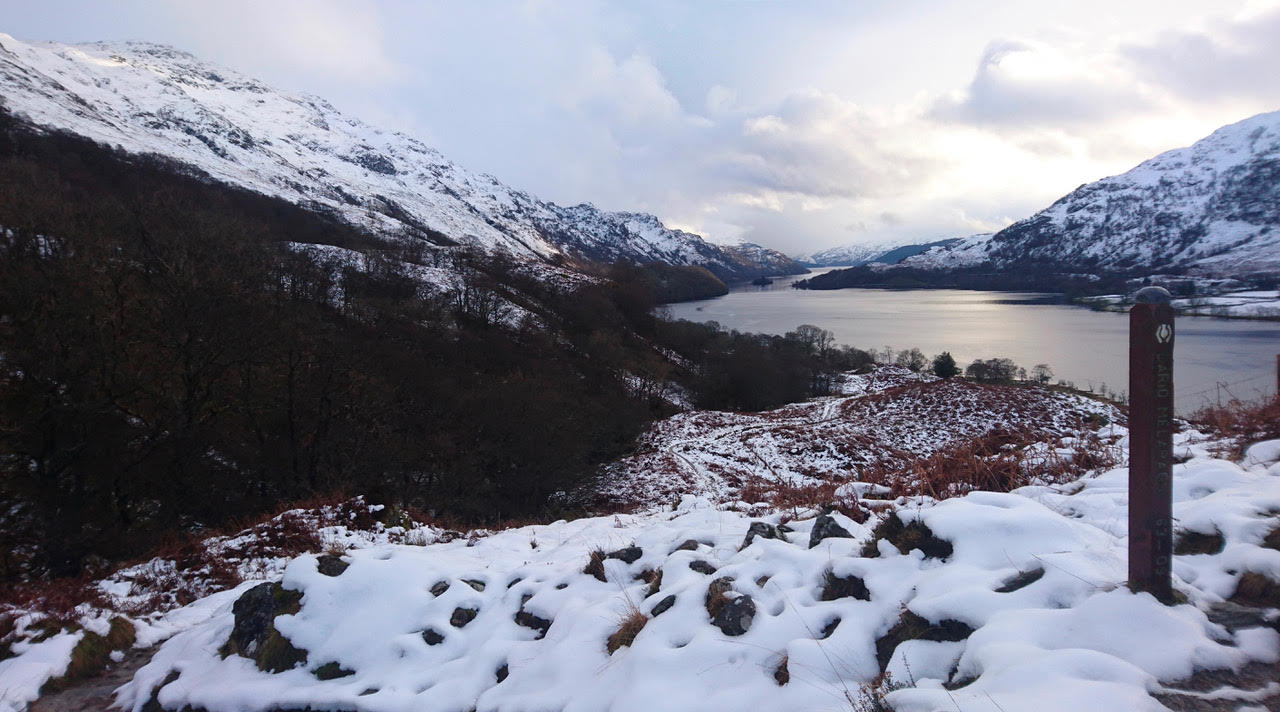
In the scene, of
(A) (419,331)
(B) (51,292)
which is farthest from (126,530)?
(A) (419,331)

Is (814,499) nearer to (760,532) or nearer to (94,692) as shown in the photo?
(760,532)

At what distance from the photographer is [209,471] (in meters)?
15.1

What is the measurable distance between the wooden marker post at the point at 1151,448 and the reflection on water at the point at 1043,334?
18.0 meters

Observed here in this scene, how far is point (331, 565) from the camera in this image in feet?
16.3

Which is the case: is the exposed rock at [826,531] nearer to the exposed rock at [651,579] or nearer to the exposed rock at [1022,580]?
the exposed rock at [651,579]

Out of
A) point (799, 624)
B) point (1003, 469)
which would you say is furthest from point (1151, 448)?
point (1003, 469)

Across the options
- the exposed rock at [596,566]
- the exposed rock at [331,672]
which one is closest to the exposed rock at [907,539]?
the exposed rock at [596,566]

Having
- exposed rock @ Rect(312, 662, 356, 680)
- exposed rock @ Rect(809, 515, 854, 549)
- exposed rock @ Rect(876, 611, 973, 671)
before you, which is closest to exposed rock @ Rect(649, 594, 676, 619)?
exposed rock @ Rect(809, 515, 854, 549)

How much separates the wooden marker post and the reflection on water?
18.0 m

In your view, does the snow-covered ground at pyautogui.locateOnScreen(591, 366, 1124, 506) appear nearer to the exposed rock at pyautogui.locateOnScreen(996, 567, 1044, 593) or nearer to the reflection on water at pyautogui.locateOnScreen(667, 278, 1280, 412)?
the reflection on water at pyautogui.locateOnScreen(667, 278, 1280, 412)

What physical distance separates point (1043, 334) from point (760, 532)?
93.3 metres

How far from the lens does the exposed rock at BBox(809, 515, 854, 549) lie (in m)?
4.65

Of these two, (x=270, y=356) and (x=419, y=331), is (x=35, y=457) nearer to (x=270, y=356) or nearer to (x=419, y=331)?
(x=270, y=356)

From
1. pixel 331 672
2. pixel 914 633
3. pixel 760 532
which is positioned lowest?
pixel 331 672
